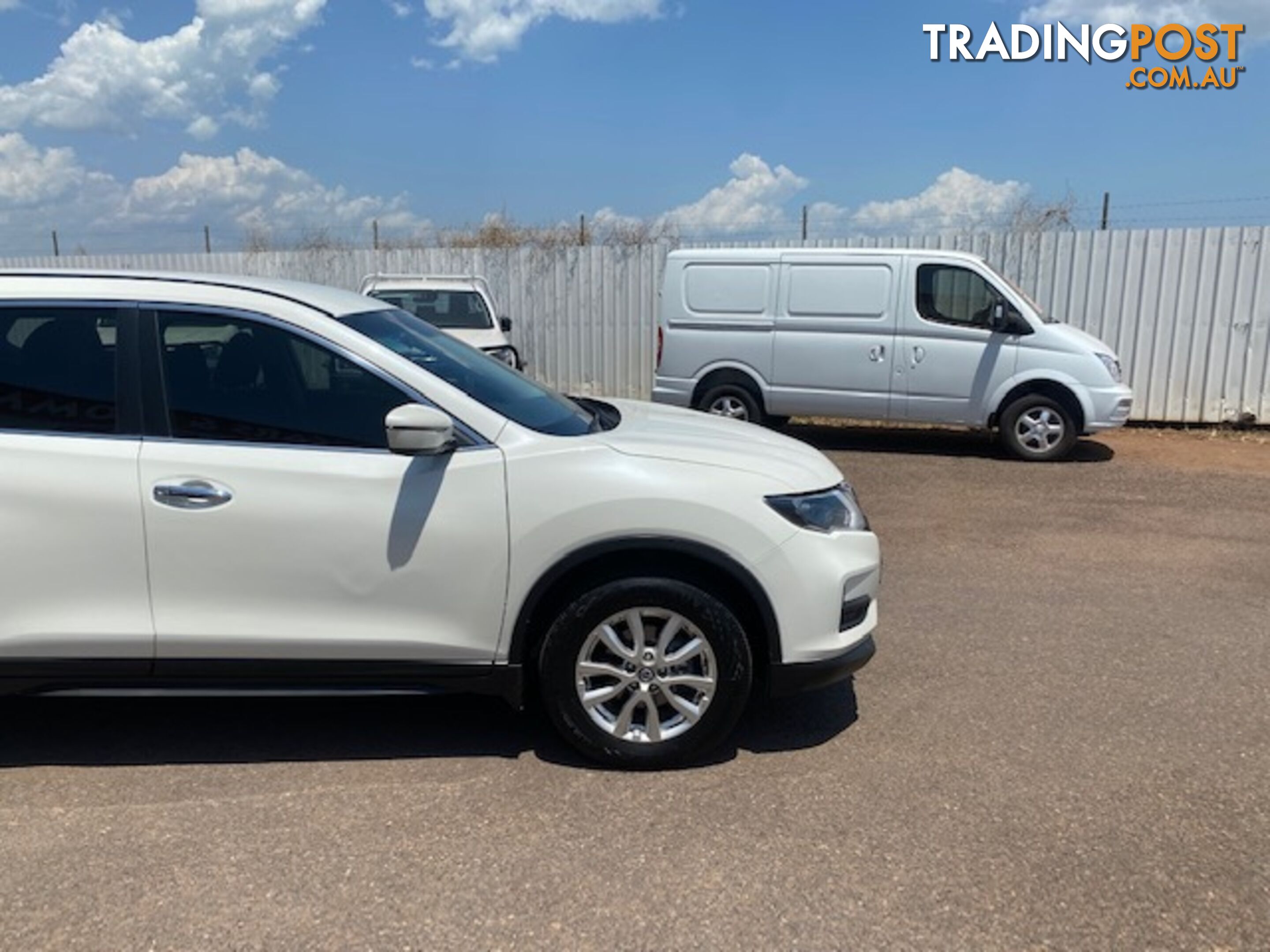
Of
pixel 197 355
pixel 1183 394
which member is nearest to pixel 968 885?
pixel 197 355

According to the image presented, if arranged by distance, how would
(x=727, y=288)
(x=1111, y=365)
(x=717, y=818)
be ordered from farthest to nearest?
(x=727, y=288) < (x=1111, y=365) < (x=717, y=818)

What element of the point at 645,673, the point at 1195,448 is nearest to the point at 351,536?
the point at 645,673

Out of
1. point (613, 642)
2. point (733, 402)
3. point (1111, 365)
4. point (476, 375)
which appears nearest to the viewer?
point (613, 642)

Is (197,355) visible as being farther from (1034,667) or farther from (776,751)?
(1034,667)

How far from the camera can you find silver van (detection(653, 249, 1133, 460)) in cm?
969

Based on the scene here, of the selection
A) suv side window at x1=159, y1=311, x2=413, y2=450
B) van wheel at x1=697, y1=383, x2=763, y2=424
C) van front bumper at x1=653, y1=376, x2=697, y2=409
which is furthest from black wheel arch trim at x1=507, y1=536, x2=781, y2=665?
van front bumper at x1=653, y1=376, x2=697, y2=409

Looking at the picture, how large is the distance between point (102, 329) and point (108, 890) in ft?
6.14

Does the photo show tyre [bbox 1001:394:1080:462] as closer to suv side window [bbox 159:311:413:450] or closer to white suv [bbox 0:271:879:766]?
white suv [bbox 0:271:879:766]

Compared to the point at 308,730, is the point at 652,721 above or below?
above

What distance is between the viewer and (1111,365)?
968cm

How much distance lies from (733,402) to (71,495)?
815cm

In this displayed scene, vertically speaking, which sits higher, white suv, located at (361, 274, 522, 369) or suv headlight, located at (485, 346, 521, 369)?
white suv, located at (361, 274, 522, 369)

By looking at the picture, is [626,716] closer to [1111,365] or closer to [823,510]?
[823,510]

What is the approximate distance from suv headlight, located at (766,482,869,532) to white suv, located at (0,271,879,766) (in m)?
0.01
